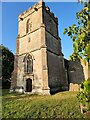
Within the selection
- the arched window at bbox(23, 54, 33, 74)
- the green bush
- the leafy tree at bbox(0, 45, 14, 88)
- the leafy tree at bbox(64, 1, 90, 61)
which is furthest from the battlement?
A: the green bush

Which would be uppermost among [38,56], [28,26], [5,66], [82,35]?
[28,26]

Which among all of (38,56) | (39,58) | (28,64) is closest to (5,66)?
(28,64)

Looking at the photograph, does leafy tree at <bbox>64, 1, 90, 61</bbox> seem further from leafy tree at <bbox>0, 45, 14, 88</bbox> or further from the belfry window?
leafy tree at <bbox>0, 45, 14, 88</bbox>

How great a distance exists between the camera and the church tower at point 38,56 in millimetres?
18781

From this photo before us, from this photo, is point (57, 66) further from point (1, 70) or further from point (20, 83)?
point (1, 70)

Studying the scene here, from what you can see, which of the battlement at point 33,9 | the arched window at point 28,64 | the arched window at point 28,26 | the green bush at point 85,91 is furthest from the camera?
the arched window at point 28,26

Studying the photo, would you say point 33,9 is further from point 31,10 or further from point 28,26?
point 28,26

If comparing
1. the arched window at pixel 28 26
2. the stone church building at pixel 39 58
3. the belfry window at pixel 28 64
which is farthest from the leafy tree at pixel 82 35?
the arched window at pixel 28 26

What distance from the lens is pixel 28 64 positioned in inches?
819

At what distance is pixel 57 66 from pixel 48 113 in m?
13.8

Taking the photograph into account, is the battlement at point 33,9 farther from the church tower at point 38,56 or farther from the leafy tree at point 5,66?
the leafy tree at point 5,66

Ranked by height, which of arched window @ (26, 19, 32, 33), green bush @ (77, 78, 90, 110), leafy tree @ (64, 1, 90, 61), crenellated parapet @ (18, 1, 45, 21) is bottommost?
green bush @ (77, 78, 90, 110)

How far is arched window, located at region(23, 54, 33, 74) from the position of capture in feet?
66.9

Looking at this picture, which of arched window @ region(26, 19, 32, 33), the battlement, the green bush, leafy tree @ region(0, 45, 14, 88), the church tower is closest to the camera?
the green bush
